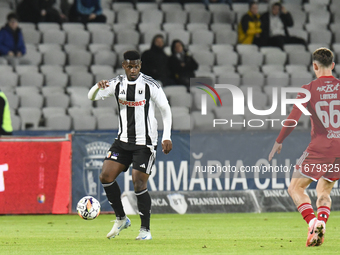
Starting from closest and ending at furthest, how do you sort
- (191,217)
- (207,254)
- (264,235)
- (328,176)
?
(207,254)
(328,176)
(264,235)
(191,217)

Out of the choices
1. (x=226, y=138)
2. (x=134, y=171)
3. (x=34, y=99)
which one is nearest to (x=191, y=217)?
(x=226, y=138)

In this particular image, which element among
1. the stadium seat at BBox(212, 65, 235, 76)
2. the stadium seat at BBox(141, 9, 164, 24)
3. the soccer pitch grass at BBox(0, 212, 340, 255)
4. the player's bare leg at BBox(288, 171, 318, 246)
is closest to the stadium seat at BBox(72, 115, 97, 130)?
the soccer pitch grass at BBox(0, 212, 340, 255)

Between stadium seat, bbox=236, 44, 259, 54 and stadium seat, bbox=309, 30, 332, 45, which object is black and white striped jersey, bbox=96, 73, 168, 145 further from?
stadium seat, bbox=309, 30, 332, 45

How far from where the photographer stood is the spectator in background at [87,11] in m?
16.1

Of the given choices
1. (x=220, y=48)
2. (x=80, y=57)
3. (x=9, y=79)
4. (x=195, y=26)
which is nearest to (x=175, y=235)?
(x=9, y=79)

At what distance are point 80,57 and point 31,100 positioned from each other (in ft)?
6.64

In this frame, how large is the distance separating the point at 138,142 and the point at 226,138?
13.0ft

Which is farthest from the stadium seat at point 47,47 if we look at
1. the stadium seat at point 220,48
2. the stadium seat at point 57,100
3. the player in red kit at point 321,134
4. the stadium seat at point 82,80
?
the player in red kit at point 321,134

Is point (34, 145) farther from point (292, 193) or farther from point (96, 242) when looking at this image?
point (292, 193)

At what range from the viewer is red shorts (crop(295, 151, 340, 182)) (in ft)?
21.1

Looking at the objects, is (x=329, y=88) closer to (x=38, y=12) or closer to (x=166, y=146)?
(x=166, y=146)

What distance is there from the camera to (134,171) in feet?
23.3

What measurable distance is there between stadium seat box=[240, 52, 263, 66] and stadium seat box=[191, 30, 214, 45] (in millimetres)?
998

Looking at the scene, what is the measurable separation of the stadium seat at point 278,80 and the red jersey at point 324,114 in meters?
8.64
